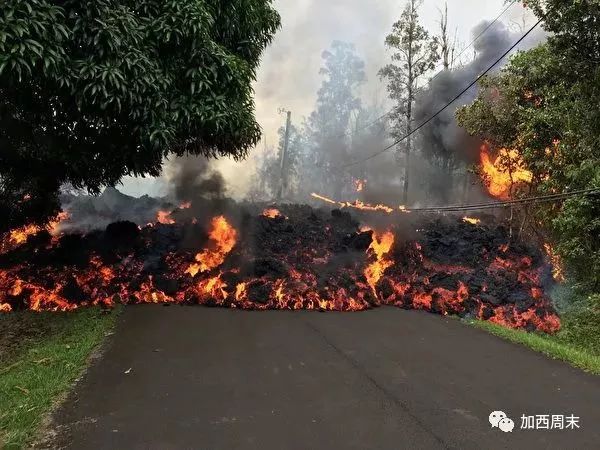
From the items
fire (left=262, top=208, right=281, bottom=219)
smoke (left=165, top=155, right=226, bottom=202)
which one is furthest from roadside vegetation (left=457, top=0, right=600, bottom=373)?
smoke (left=165, top=155, right=226, bottom=202)

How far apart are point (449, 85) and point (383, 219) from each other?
15355mm

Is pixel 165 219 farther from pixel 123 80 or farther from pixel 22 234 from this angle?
pixel 123 80

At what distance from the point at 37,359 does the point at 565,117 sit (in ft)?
41.4

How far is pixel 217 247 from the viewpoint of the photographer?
13.7 m

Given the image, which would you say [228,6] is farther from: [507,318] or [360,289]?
[507,318]

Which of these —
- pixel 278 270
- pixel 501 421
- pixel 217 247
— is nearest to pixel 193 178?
pixel 217 247

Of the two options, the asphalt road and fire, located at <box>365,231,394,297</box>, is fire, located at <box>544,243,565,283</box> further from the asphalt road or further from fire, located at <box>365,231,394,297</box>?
the asphalt road

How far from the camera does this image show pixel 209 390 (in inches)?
221

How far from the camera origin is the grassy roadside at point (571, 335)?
7.57 metres

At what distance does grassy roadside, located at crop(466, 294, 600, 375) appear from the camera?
7568 mm

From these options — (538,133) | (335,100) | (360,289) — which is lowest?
(360,289)

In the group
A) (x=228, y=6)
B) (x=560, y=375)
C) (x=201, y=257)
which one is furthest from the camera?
(x=201, y=257)

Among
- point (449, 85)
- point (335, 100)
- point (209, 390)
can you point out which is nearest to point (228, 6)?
point (209, 390)

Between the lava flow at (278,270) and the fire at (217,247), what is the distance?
0.11ft
